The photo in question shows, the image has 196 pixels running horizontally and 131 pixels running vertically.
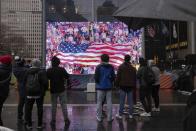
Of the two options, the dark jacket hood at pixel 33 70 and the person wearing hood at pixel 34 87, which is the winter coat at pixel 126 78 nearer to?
the person wearing hood at pixel 34 87

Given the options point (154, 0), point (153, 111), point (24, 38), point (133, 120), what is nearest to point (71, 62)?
point (153, 111)

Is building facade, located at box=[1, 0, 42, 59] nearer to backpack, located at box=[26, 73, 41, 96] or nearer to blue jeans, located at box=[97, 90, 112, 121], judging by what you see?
blue jeans, located at box=[97, 90, 112, 121]

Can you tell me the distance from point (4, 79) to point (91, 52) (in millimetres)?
13912

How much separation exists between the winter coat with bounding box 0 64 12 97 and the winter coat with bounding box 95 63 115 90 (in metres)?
2.53

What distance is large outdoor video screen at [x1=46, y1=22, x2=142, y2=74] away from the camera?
83.3ft

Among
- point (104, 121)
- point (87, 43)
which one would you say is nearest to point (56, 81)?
point (104, 121)

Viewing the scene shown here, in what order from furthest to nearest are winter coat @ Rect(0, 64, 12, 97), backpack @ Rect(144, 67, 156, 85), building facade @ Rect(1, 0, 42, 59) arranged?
building facade @ Rect(1, 0, 42, 59), backpack @ Rect(144, 67, 156, 85), winter coat @ Rect(0, 64, 12, 97)

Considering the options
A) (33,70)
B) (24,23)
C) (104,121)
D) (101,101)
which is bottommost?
(104,121)

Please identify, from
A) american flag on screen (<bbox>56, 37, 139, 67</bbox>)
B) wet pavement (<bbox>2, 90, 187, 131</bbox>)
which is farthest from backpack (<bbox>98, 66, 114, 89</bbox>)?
american flag on screen (<bbox>56, 37, 139, 67</bbox>)

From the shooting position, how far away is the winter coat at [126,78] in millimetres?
13855

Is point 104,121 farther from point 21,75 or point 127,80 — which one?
point 21,75

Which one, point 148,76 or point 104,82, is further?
point 148,76

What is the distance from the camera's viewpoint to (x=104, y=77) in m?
13.2

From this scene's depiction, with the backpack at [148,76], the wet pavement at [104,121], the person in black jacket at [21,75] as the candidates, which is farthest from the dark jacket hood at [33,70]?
the backpack at [148,76]
